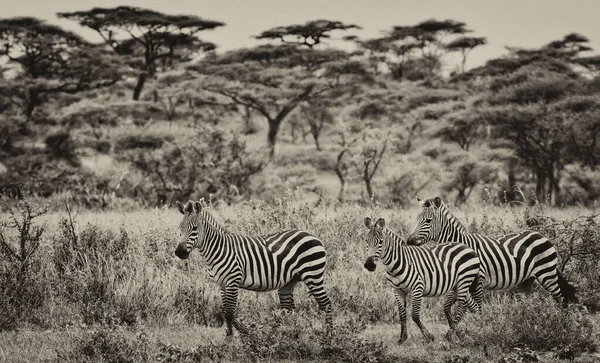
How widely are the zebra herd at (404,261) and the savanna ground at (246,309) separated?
27 cm

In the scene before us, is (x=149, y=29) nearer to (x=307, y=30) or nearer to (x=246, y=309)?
(x=307, y=30)

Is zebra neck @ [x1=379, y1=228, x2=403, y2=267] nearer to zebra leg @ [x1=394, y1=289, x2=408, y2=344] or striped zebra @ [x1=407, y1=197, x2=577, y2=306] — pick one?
zebra leg @ [x1=394, y1=289, x2=408, y2=344]

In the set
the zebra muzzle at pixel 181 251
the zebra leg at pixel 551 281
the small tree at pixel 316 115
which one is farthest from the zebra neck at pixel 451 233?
the small tree at pixel 316 115

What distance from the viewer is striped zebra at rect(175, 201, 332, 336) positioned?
7875mm

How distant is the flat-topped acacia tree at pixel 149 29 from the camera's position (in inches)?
1497

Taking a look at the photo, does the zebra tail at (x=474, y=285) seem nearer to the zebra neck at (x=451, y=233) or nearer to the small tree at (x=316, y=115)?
the zebra neck at (x=451, y=233)

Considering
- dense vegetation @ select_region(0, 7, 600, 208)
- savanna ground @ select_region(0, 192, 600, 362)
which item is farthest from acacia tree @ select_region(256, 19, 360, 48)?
savanna ground @ select_region(0, 192, 600, 362)

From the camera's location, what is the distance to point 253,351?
7281 mm

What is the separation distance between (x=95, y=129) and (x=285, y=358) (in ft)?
88.1

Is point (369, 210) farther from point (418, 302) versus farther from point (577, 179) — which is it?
point (577, 179)

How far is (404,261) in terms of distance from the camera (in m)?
7.83

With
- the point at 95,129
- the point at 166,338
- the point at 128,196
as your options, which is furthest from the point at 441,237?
the point at 95,129

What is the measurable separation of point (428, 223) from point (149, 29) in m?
32.6

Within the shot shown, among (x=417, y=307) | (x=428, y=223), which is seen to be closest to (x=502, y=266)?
(x=428, y=223)
